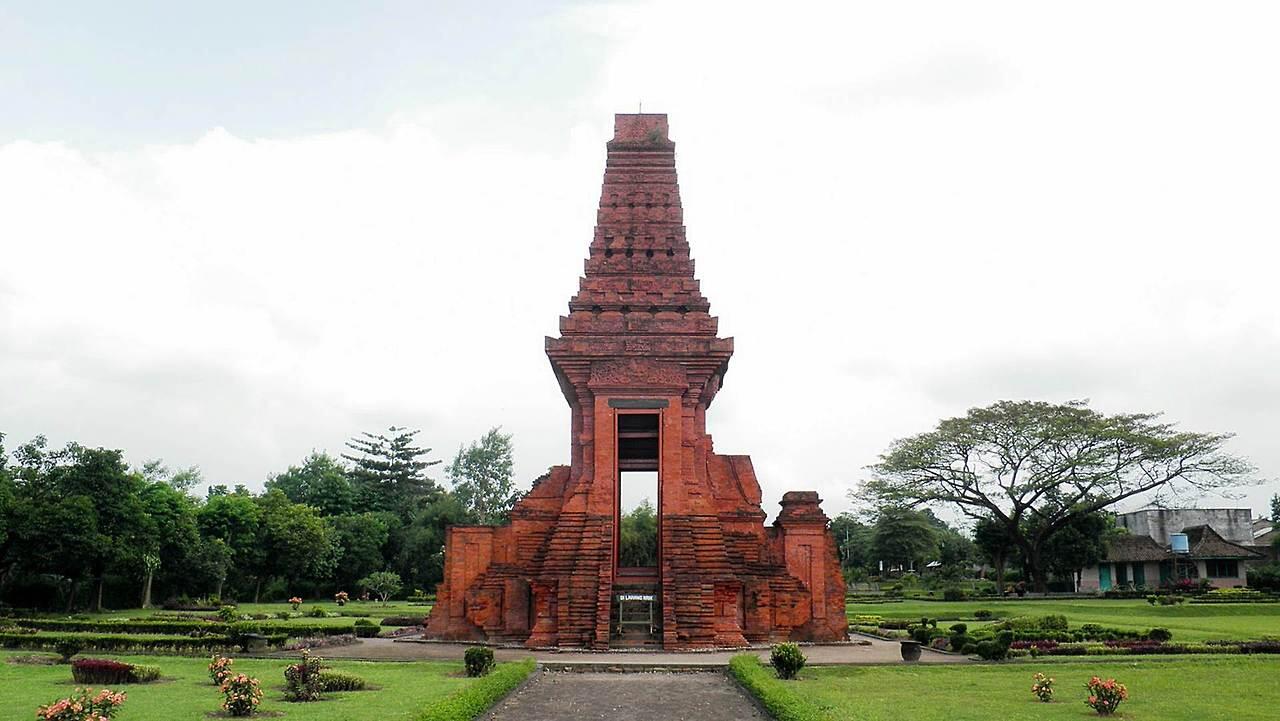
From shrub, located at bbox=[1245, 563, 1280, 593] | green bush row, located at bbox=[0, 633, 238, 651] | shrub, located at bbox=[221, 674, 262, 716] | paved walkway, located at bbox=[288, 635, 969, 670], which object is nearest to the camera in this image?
shrub, located at bbox=[221, 674, 262, 716]

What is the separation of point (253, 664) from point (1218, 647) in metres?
20.0

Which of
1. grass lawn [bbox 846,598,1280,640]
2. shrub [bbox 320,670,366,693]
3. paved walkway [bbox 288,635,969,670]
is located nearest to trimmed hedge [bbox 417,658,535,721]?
shrub [bbox 320,670,366,693]

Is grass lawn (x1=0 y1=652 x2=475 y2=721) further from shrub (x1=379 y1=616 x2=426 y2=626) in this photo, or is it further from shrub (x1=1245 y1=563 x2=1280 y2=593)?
shrub (x1=1245 y1=563 x2=1280 y2=593)

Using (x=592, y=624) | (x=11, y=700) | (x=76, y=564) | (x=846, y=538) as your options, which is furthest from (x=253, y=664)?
(x=846, y=538)

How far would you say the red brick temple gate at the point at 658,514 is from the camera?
74.6 feet

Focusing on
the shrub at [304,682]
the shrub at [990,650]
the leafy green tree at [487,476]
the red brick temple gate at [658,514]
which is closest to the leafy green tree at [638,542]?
the leafy green tree at [487,476]

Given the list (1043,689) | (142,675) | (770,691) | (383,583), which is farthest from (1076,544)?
(142,675)

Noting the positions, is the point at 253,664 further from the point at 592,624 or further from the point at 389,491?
the point at 389,491

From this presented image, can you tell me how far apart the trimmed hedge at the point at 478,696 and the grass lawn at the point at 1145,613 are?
17159 millimetres

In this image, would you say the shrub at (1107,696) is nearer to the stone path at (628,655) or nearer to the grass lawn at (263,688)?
the stone path at (628,655)

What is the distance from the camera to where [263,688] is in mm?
15211

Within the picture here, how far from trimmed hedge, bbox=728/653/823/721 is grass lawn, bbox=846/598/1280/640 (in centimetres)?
1332

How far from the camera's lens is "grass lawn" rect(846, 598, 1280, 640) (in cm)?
2723

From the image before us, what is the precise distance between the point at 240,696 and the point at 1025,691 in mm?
11365
